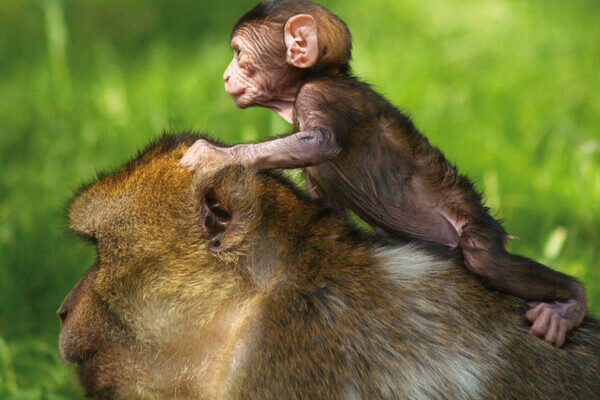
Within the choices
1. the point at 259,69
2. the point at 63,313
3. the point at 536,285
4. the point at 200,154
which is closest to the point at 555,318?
the point at 536,285

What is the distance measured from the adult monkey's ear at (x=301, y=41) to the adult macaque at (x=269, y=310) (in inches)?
18.2

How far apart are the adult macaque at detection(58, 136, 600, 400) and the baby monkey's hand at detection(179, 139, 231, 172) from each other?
0.04 metres

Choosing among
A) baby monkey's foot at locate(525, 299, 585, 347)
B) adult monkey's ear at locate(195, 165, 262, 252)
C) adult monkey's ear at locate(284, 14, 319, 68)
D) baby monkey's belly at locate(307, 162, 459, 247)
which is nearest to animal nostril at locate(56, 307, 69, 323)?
adult monkey's ear at locate(195, 165, 262, 252)

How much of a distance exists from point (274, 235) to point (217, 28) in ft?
22.9

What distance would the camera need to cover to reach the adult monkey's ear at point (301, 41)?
388 centimetres

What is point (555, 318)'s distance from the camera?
139 inches

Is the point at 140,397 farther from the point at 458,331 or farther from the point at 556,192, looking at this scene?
the point at 556,192

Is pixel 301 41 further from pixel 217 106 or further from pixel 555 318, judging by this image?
pixel 217 106

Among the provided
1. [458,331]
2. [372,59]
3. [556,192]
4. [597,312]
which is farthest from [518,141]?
[458,331]

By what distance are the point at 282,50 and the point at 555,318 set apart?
4.42ft

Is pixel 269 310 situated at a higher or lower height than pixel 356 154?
lower

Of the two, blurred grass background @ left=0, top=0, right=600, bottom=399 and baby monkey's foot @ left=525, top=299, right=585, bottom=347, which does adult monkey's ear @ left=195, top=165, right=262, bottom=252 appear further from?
baby monkey's foot @ left=525, top=299, right=585, bottom=347

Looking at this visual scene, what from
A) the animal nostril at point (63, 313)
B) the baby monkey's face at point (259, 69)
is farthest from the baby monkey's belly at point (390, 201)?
the animal nostril at point (63, 313)

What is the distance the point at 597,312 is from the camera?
16.9 ft
